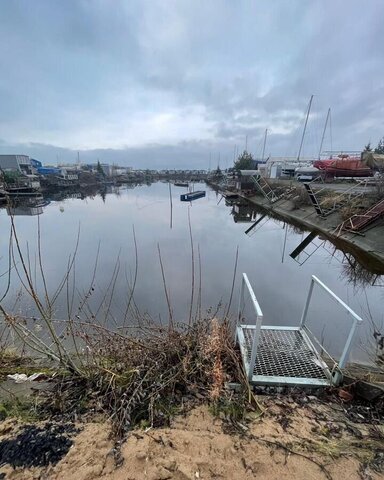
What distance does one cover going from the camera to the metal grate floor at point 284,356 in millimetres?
3092

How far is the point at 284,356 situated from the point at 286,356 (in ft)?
0.09

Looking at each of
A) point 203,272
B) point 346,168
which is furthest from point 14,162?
point 346,168

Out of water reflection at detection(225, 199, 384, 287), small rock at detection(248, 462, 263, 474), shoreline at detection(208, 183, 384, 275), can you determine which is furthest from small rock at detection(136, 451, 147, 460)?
shoreline at detection(208, 183, 384, 275)

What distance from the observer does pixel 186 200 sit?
33375 millimetres

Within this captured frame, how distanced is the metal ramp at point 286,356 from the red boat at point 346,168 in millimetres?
24090

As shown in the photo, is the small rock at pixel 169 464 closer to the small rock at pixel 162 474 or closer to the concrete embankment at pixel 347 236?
the small rock at pixel 162 474

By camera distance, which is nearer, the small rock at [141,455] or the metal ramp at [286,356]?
the small rock at [141,455]

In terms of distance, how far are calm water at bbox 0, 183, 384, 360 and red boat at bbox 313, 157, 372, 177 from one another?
460 inches

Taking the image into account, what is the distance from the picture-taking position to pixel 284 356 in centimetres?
340

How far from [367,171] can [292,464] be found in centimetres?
2629

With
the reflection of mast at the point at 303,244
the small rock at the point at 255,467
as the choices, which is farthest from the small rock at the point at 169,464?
the reflection of mast at the point at 303,244

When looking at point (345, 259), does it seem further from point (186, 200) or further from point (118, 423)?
point (186, 200)

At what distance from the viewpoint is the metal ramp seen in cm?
278

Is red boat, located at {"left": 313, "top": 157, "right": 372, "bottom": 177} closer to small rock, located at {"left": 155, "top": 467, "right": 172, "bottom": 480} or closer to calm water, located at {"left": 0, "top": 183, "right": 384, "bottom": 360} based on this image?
calm water, located at {"left": 0, "top": 183, "right": 384, "bottom": 360}
